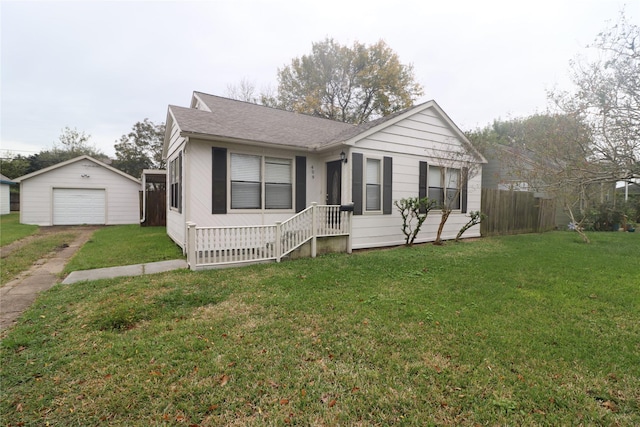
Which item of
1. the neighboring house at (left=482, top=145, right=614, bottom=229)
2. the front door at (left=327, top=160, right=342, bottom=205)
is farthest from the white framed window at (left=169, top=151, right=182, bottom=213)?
the neighboring house at (left=482, top=145, right=614, bottom=229)

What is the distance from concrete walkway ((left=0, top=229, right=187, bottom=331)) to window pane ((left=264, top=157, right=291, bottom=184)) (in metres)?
2.96

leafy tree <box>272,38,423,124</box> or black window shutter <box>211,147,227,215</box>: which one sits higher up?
leafy tree <box>272,38,423,124</box>

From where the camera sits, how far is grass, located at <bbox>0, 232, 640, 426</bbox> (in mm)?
2148

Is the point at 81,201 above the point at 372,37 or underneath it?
underneath

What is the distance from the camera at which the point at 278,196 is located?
8133mm

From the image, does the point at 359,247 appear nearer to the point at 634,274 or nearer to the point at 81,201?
the point at 634,274

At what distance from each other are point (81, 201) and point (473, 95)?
21949mm

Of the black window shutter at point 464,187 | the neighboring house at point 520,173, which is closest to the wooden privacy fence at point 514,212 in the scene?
the neighboring house at point 520,173

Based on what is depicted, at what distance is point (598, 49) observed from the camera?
235 inches

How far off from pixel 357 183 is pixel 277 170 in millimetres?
2150

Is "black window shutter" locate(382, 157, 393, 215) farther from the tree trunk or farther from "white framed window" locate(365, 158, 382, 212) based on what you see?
the tree trunk

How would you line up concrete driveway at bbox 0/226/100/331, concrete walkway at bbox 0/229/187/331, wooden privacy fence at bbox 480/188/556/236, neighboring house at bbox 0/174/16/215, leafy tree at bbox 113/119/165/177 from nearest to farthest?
concrete driveway at bbox 0/226/100/331 → concrete walkway at bbox 0/229/187/331 → wooden privacy fence at bbox 480/188/556/236 → neighboring house at bbox 0/174/16/215 → leafy tree at bbox 113/119/165/177

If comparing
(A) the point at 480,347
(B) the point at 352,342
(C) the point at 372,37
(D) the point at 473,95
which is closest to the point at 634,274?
(A) the point at 480,347

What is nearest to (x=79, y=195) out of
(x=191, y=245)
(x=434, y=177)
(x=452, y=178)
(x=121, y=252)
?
(x=121, y=252)
